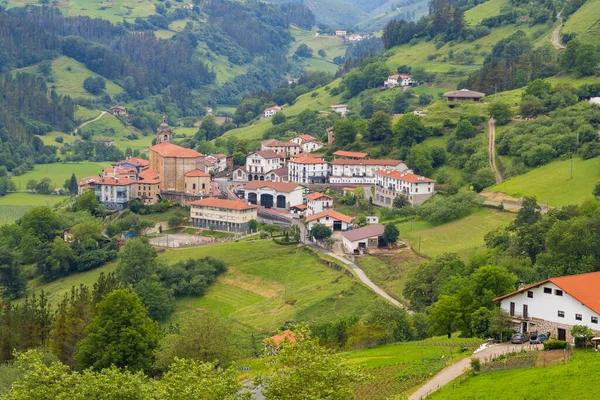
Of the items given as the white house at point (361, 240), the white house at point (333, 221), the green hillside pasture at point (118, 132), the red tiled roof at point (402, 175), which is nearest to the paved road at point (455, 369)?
the white house at point (361, 240)

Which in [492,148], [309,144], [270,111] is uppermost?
[270,111]

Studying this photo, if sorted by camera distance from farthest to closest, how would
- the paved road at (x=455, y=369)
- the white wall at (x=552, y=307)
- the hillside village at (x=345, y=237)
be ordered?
the white wall at (x=552, y=307) → the hillside village at (x=345, y=237) → the paved road at (x=455, y=369)

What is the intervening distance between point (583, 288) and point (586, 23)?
96820 mm

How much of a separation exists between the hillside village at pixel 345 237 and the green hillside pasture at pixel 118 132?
1472 millimetres

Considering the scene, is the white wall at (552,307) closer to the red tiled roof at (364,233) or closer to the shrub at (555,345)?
the shrub at (555,345)

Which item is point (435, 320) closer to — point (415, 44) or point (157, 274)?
point (157, 274)

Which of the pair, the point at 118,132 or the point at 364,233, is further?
the point at 118,132

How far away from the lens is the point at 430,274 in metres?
62.2

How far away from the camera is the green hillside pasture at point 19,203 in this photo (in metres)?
109

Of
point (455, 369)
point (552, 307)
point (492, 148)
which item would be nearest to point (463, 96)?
point (492, 148)

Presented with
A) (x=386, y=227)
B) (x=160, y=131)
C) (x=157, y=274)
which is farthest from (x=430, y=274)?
(x=160, y=131)

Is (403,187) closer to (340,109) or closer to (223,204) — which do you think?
(223,204)

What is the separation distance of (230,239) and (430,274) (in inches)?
1067

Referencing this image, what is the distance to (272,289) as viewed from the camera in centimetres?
7219
